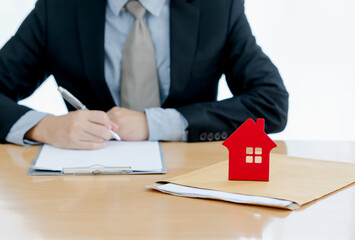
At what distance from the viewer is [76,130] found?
1.34 meters

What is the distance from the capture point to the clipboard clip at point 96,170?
1.07 metres

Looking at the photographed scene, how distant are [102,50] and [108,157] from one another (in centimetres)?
69

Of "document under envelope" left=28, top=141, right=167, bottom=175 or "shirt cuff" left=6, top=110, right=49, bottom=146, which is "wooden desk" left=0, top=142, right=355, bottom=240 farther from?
"shirt cuff" left=6, top=110, right=49, bottom=146

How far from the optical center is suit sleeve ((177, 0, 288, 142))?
1.53 metres

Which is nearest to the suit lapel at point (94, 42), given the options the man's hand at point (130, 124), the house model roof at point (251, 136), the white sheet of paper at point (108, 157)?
the man's hand at point (130, 124)

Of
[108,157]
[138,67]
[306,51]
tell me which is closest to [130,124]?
[108,157]

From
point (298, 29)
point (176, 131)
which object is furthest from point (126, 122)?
point (298, 29)

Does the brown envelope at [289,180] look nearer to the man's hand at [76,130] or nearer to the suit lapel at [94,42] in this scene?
the man's hand at [76,130]

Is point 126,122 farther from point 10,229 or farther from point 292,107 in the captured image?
point 292,107

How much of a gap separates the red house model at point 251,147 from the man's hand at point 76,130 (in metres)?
0.49

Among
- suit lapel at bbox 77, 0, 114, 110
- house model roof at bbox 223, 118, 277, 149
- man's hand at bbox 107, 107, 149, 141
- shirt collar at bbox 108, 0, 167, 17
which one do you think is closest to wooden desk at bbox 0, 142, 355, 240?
house model roof at bbox 223, 118, 277, 149

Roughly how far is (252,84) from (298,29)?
6.79 feet

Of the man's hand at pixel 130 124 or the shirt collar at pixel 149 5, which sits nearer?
the man's hand at pixel 130 124

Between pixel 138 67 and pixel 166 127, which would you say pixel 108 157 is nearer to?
pixel 166 127
